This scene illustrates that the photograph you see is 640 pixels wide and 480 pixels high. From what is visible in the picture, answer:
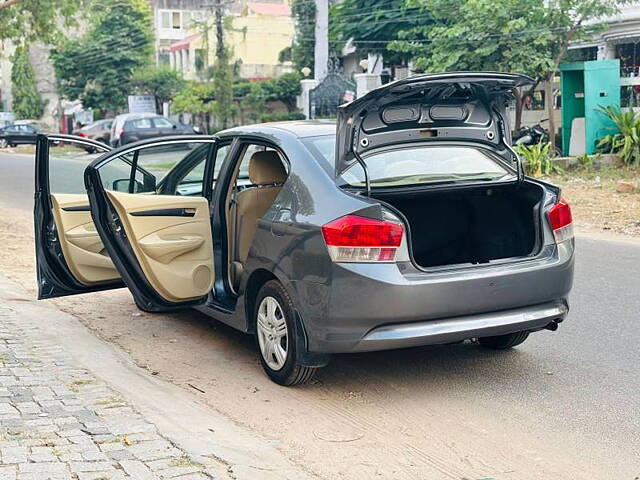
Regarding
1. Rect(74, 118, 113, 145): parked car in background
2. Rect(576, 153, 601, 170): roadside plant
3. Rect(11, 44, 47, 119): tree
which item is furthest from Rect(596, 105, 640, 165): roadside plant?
Rect(11, 44, 47, 119): tree

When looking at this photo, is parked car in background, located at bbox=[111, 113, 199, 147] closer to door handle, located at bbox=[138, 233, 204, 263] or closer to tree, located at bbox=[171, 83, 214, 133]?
tree, located at bbox=[171, 83, 214, 133]

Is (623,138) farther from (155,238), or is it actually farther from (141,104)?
(141,104)

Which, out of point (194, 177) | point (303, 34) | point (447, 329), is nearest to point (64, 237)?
point (194, 177)

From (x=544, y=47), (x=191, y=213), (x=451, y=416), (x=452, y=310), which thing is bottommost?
(x=451, y=416)

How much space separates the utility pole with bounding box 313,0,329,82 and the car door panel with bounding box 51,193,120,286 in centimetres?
3251

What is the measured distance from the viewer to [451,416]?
510 cm

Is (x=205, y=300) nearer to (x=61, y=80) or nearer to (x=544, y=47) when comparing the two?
(x=544, y=47)

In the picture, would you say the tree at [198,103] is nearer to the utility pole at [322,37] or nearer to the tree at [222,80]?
the tree at [222,80]

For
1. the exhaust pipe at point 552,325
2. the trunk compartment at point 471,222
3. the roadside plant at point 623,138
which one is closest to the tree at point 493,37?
the roadside plant at point 623,138

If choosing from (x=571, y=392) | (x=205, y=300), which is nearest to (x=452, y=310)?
(x=571, y=392)

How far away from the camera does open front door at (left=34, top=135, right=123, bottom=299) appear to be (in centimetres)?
674

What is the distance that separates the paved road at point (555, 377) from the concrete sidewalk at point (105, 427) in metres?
0.95

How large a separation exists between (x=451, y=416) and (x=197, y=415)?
1.40 m

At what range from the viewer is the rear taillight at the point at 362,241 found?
5.06 m
